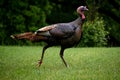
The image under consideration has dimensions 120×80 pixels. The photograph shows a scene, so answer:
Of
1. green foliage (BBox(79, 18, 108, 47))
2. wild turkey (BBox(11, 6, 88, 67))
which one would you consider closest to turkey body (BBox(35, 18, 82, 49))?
wild turkey (BBox(11, 6, 88, 67))

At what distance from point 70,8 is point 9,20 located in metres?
6.70

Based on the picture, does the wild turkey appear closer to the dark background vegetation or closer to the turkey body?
the turkey body

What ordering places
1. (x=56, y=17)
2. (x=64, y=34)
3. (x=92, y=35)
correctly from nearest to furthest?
(x=64, y=34)
(x=92, y=35)
(x=56, y=17)

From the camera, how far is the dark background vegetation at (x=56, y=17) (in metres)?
28.4

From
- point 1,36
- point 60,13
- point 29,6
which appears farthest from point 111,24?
point 1,36

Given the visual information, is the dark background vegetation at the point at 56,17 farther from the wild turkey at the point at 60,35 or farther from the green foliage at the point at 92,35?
the wild turkey at the point at 60,35

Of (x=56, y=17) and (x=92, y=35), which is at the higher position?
(x=92, y=35)

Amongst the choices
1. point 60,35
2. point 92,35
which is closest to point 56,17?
point 92,35

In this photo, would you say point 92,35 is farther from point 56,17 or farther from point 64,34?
point 64,34

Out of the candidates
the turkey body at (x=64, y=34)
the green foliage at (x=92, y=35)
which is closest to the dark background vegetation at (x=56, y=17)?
the green foliage at (x=92, y=35)

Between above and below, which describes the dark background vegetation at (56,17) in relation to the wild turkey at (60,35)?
below

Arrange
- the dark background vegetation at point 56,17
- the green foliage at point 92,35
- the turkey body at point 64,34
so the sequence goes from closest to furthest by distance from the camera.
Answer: the turkey body at point 64,34
the green foliage at point 92,35
the dark background vegetation at point 56,17

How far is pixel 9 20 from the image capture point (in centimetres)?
3522

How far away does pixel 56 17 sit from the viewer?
38250 mm
